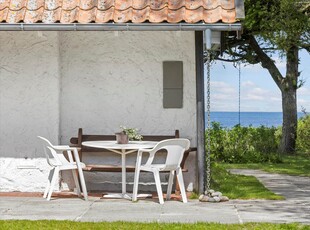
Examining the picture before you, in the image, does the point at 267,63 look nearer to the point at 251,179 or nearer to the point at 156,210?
the point at 251,179

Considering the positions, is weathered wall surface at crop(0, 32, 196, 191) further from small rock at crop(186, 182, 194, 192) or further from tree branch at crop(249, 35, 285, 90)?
tree branch at crop(249, 35, 285, 90)

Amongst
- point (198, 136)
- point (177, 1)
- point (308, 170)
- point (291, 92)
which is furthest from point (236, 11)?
point (291, 92)

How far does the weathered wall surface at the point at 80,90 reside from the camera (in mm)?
11008

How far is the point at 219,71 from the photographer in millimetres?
22359

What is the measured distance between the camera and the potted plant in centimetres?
1027

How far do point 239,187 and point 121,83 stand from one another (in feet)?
9.36

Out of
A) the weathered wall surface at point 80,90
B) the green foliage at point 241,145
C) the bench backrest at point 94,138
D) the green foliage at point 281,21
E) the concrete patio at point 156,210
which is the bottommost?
the concrete patio at point 156,210

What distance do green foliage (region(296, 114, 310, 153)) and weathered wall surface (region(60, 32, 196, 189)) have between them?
9.41 meters

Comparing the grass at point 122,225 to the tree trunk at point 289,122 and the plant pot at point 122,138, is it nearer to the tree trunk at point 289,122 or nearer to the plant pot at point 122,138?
the plant pot at point 122,138

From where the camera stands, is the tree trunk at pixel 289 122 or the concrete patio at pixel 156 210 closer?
the concrete patio at pixel 156 210

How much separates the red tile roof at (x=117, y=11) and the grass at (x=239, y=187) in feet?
9.29

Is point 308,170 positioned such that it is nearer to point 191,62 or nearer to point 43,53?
point 191,62

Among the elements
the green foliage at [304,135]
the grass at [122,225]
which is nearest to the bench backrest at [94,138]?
the grass at [122,225]

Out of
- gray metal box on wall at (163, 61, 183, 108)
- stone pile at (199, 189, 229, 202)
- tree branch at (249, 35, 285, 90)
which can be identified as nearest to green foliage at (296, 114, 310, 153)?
tree branch at (249, 35, 285, 90)
